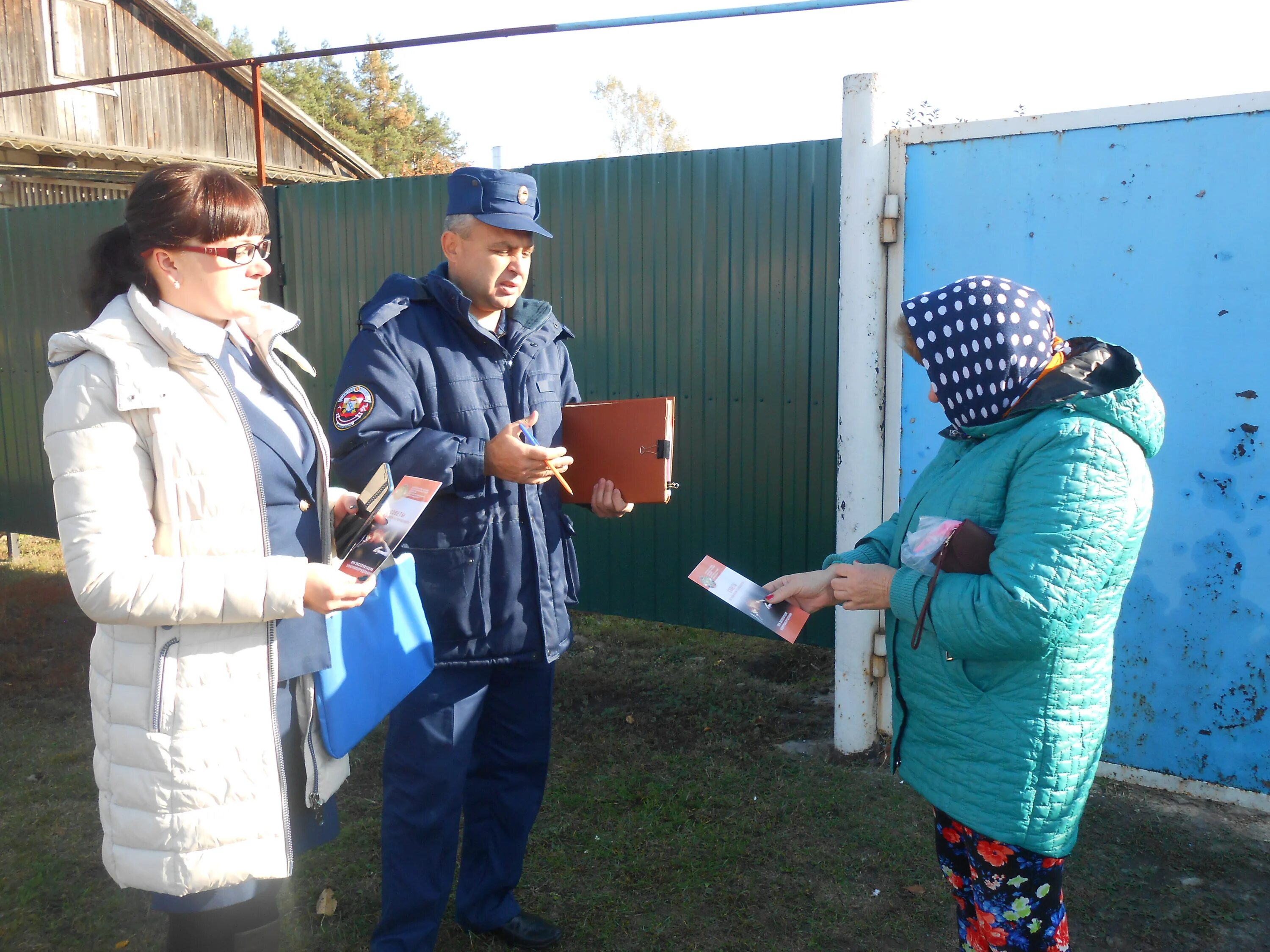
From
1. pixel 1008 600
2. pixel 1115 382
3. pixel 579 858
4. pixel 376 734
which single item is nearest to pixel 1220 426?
pixel 1115 382

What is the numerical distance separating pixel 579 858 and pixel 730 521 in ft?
6.06

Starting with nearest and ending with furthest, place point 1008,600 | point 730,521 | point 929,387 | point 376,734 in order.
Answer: point 1008,600 → point 929,387 → point 376,734 → point 730,521

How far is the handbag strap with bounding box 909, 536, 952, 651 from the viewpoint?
174 cm

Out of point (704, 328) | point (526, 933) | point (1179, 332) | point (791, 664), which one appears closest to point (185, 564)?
point (526, 933)

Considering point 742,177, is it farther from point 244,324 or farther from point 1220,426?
point 244,324

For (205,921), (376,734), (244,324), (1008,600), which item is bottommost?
(376,734)

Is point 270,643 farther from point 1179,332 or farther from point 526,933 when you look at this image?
point 1179,332

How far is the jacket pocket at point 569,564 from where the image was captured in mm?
2637

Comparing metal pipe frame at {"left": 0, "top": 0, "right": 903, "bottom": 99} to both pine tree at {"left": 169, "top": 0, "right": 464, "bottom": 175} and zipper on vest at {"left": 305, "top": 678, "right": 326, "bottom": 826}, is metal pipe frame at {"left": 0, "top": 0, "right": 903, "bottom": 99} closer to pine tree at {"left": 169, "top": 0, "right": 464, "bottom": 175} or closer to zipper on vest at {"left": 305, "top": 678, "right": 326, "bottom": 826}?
zipper on vest at {"left": 305, "top": 678, "right": 326, "bottom": 826}

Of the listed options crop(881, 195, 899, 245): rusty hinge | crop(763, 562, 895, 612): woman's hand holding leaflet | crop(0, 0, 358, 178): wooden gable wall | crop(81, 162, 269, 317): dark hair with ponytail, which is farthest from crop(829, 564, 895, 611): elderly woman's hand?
crop(0, 0, 358, 178): wooden gable wall

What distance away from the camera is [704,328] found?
442 cm

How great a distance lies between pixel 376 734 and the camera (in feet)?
13.6

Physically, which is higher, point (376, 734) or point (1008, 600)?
point (1008, 600)

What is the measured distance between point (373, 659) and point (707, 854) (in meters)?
1.59
